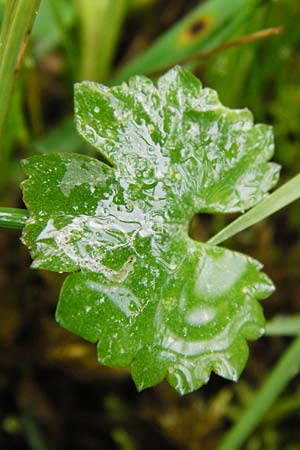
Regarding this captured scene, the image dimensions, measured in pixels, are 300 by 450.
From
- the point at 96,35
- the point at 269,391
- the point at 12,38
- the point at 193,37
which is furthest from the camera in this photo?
the point at 96,35

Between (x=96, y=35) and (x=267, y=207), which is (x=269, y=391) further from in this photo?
(x=96, y=35)

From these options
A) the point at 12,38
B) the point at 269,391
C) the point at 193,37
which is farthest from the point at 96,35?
the point at 269,391

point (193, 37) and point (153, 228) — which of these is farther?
point (193, 37)

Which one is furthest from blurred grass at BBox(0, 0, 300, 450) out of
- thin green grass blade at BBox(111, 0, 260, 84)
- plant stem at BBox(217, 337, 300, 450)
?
plant stem at BBox(217, 337, 300, 450)

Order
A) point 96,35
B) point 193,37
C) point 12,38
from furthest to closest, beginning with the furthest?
point 96,35 → point 193,37 → point 12,38

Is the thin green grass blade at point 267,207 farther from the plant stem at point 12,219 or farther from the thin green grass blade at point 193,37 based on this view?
the thin green grass blade at point 193,37

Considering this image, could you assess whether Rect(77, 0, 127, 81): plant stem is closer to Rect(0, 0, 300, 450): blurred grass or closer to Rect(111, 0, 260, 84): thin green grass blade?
Rect(0, 0, 300, 450): blurred grass
